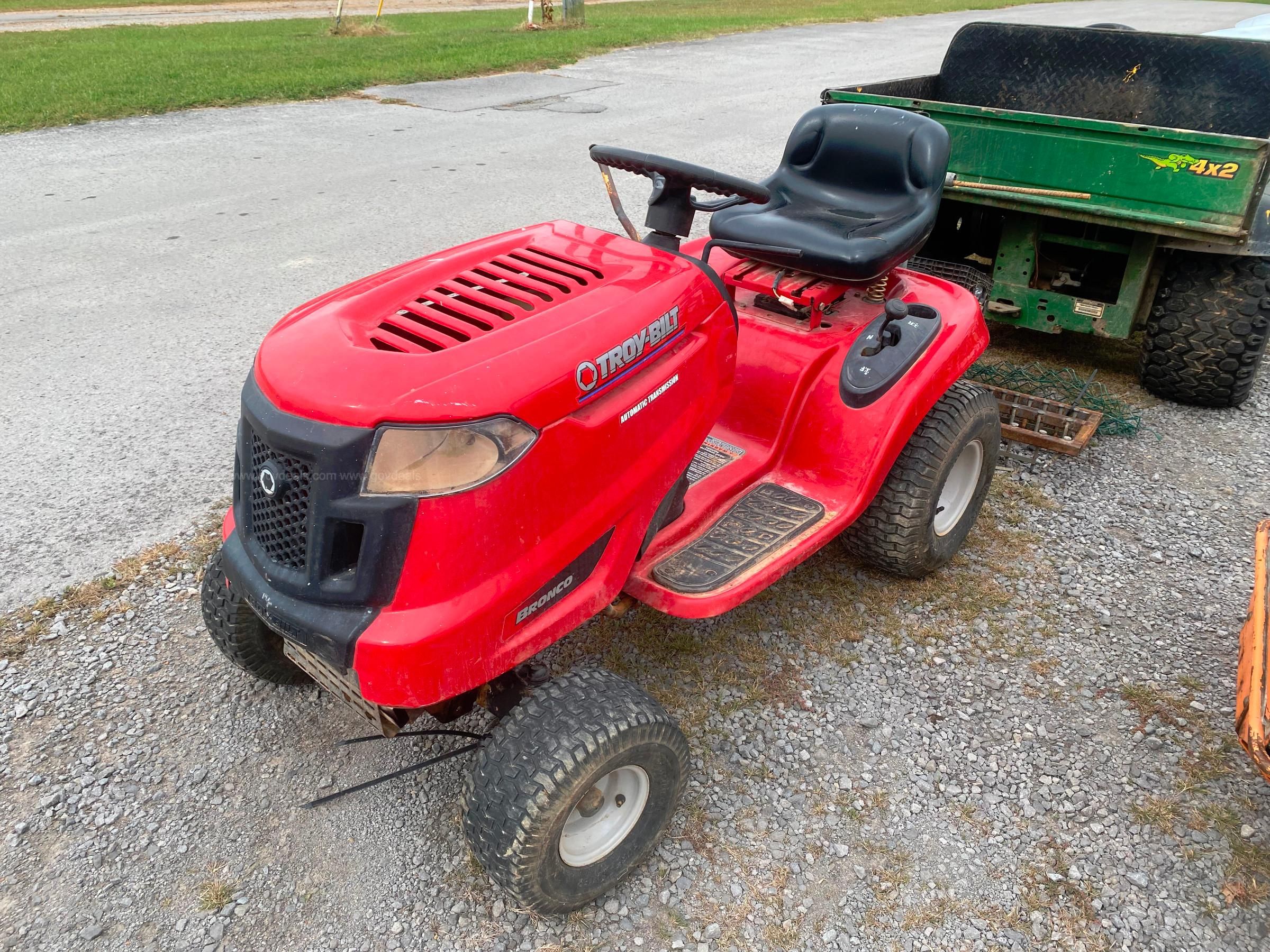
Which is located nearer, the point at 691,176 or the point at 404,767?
the point at 691,176

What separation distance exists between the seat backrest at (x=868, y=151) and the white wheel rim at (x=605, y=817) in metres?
2.19

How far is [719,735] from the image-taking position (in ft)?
8.25

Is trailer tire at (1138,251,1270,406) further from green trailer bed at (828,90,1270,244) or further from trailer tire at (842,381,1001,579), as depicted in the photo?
trailer tire at (842,381,1001,579)

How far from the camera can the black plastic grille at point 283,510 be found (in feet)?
5.78

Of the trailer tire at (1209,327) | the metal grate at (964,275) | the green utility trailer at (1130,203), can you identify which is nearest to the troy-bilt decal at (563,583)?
the metal grate at (964,275)

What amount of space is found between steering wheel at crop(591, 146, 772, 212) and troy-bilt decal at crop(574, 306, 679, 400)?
0.31 metres

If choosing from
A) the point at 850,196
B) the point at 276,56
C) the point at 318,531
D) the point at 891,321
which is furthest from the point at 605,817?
the point at 276,56

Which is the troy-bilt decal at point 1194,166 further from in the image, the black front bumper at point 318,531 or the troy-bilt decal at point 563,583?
the black front bumper at point 318,531

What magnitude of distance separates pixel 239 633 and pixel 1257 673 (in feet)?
7.87

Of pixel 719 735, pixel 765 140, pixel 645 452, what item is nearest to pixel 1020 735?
pixel 719 735

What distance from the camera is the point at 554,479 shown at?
6.10ft

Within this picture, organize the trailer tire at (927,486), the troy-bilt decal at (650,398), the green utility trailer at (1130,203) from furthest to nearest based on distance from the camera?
the green utility trailer at (1130,203), the trailer tire at (927,486), the troy-bilt decal at (650,398)

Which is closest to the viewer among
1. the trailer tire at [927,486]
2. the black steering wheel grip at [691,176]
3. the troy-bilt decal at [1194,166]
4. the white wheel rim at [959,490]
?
the black steering wheel grip at [691,176]

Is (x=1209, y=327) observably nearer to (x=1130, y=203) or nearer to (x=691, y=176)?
(x=1130, y=203)
